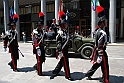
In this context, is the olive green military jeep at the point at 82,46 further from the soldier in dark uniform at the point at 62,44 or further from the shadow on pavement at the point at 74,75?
the soldier in dark uniform at the point at 62,44

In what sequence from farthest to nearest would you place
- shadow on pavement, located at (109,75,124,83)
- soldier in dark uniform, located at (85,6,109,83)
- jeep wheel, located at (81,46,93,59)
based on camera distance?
jeep wheel, located at (81,46,93,59), shadow on pavement, located at (109,75,124,83), soldier in dark uniform, located at (85,6,109,83)

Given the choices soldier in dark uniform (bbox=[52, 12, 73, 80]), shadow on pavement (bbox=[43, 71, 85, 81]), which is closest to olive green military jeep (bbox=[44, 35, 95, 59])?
shadow on pavement (bbox=[43, 71, 85, 81])

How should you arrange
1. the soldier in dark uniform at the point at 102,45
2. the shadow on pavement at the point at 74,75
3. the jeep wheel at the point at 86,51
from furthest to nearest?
the jeep wheel at the point at 86,51 < the shadow on pavement at the point at 74,75 < the soldier in dark uniform at the point at 102,45

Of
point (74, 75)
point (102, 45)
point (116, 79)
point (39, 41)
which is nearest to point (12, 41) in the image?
point (39, 41)

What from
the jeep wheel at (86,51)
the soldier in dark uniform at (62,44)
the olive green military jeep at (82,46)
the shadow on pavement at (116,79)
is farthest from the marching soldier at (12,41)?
the jeep wheel at (86,51)

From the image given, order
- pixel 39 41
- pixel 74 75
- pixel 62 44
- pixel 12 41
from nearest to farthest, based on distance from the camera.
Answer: pixel 62 44, pixel 39 41, pixel 74 75, pixel 12 41

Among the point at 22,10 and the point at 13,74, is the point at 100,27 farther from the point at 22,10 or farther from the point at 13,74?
the point at 22,10

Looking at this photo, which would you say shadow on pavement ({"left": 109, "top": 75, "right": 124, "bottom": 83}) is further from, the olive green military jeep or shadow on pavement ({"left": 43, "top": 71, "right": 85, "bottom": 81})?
the olive green military jeep

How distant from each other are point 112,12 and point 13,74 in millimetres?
16553

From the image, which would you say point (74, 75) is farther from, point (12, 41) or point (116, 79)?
point (12, 41)

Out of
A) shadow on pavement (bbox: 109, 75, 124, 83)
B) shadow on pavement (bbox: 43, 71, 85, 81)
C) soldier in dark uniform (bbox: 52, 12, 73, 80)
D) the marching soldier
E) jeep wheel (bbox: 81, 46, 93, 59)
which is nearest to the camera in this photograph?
shadow on pavement (bbox: 109, 75, 124, 83)

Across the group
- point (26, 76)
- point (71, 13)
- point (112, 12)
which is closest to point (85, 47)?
point (26, 76)

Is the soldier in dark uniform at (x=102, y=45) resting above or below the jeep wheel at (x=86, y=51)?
above

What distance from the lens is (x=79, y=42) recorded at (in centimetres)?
1012
